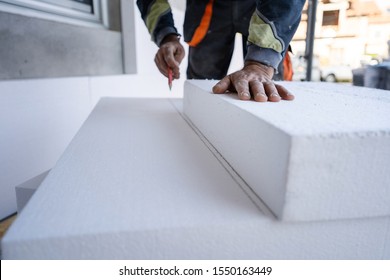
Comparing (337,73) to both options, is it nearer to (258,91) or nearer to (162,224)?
(258,91)

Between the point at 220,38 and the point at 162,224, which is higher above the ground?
the point at 220,38

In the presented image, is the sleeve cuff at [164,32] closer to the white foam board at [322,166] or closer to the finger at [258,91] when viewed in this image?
the finger at [258,91]

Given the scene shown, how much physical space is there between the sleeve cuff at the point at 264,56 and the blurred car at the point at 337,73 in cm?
910

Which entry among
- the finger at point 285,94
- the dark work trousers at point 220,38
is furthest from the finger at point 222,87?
the dark work trousers at point 220,38

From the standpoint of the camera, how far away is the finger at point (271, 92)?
2.13 ft

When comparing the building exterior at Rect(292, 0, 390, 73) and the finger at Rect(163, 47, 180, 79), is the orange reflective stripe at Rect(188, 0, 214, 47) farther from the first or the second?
the building exterior at Rect(292, 0, 390, 73)

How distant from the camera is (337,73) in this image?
8.90m

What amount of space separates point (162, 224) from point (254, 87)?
16.9 inches

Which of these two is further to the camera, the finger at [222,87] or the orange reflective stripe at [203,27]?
the orange reflective stripe at [203,27]

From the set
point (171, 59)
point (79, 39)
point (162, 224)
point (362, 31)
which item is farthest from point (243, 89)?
point (362, 31)

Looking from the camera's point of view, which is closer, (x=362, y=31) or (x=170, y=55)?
(x=170, y=55)

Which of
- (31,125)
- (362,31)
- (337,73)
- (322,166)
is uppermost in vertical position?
(362,31)

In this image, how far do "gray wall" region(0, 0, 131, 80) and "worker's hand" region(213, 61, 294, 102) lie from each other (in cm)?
90

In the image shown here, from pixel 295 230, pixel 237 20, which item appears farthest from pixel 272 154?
pixel 237 20
